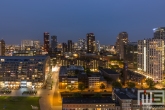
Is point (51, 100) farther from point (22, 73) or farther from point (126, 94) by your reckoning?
point (22, 73)

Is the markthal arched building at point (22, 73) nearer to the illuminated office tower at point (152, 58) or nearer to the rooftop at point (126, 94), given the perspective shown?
the rooftop at point (126, 94)

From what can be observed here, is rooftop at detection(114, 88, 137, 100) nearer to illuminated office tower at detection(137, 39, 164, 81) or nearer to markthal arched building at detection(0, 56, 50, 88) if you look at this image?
markthal arched building at detection(0, 56, 50, 88)

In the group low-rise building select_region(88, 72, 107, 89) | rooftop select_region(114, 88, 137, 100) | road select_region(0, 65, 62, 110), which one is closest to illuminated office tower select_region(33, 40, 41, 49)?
low-rise building select_region(88, 72, 107, 89)

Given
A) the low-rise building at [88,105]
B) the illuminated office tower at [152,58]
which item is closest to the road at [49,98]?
the low-rise building at [88,105]

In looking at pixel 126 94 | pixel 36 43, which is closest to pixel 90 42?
pixel 36 43

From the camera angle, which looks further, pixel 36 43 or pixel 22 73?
pixel 36 43
